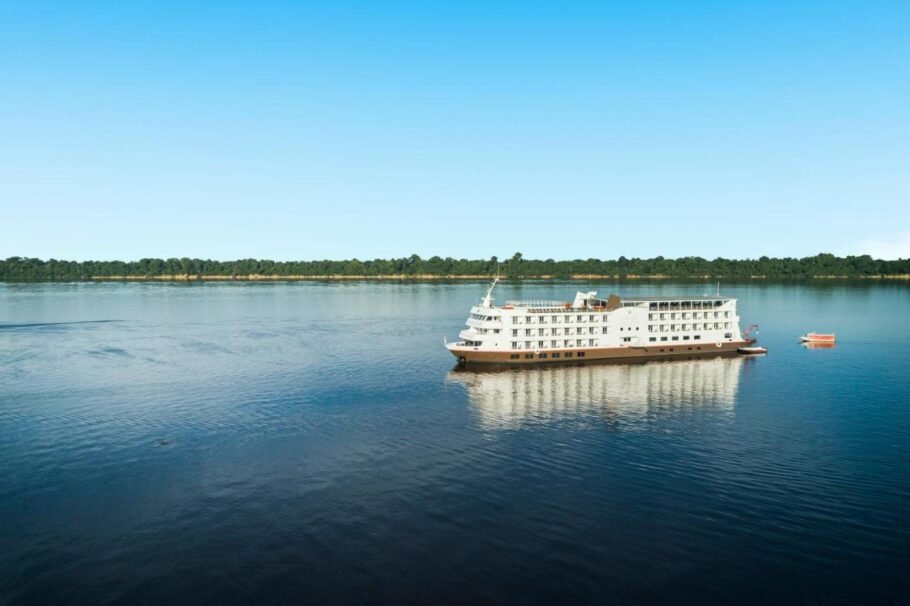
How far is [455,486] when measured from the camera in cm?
4938

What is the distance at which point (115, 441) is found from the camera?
204ft

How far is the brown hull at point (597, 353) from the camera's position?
103m

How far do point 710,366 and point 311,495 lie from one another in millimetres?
84395

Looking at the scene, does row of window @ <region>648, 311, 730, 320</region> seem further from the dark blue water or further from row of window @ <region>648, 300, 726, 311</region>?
the dark blue water

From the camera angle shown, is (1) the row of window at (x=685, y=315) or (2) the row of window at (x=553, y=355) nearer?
(2) the row of window at (x=553, y=355)

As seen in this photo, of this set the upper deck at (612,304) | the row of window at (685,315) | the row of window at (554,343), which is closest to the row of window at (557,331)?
the row of window at (554,343)

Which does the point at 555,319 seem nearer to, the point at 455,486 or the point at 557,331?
the point at 557,331

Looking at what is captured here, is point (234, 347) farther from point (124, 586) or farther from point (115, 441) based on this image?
point (124, 586)

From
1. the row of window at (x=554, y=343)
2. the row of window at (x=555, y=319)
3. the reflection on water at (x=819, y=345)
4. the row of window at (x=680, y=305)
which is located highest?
the row of window at (x=680, y=305)

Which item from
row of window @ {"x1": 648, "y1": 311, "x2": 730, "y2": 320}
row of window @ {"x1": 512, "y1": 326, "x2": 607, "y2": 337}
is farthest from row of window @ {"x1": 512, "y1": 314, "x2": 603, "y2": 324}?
row of window @ {"x1": 648, "y1": 311, "x2": 730, "y2": 320}

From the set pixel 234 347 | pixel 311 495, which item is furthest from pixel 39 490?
pixel 234 347

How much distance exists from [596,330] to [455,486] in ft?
214

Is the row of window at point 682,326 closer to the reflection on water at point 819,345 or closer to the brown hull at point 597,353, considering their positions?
the brown hull at point 597,353

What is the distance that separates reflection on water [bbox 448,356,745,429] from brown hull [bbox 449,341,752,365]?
254 centimetres
